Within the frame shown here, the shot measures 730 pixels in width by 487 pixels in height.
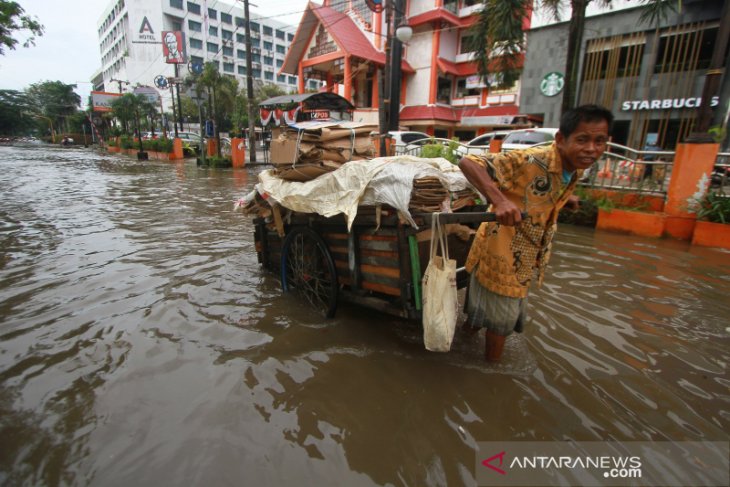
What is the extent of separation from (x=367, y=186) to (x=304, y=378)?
53.5 inches

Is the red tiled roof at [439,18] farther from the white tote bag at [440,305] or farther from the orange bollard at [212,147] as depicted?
the white tote bag at [440,305]

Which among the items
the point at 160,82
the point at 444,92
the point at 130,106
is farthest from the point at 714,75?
the point at 160,82

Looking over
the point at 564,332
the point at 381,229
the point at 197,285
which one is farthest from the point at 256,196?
the point at 564,332

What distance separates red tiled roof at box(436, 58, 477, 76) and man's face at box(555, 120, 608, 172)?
2325 cm

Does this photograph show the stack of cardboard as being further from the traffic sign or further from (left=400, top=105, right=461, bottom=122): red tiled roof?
the traffic sign

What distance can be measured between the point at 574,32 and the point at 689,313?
6829 millimetres

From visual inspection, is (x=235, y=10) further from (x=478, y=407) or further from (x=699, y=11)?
(x=478, y=407)

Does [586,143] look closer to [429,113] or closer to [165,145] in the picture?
[429,113]

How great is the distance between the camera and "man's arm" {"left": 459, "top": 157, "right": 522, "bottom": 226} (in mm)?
1914

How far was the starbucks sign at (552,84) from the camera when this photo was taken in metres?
16.2

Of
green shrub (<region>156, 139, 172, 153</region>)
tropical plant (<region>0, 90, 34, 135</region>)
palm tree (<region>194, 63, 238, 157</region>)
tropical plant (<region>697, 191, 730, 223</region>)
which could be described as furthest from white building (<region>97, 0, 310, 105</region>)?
tropical plant (<region>697, 191, 730, 223</region>)

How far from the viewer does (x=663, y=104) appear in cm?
1357

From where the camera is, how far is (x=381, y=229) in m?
2.64

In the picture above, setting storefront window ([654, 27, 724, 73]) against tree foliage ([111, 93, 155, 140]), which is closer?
storefront window ([654, 27, 724, 73])
